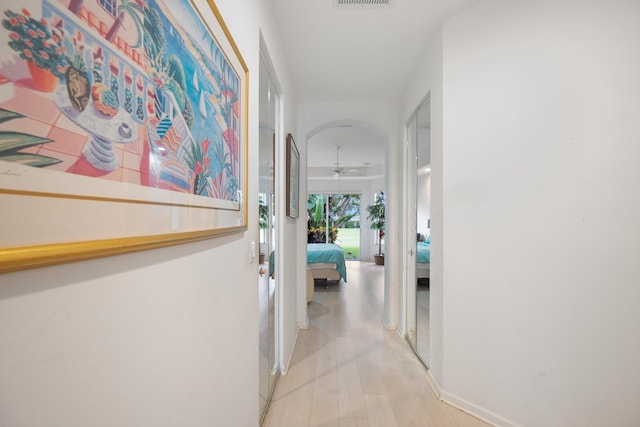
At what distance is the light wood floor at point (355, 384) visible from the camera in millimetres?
1873

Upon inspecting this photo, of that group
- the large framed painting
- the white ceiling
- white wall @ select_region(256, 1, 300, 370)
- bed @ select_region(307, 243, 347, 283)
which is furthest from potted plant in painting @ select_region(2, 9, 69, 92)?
bed @ select_region(307, 243, 347, 283)

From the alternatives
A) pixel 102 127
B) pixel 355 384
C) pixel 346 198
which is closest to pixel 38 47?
pixel 102 127

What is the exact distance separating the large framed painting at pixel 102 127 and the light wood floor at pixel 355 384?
1.67m

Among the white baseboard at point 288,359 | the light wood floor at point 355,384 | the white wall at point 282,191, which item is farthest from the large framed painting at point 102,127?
the white baseboard at point 288,359

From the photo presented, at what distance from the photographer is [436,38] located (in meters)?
2.19

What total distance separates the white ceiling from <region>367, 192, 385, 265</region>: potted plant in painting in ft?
16.5

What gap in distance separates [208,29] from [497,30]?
182 cm

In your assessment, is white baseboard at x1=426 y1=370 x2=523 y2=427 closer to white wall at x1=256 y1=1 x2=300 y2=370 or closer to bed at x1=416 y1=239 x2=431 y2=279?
bed at x1=416 y1=239 x2=431 y2=279

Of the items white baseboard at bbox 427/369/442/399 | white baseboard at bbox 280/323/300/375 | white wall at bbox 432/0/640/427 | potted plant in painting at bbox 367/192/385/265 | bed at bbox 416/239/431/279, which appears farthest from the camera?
potted plant in painting at bbox 367/192/385/265

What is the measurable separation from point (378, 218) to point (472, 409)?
21.3ft

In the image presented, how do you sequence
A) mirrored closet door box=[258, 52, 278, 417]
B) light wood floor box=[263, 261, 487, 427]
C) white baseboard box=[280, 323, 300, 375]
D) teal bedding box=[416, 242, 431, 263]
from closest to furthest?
mirrored closet door box=[258, 52, 278, 417] < light wood floor box=[263, 261, 487, 427] < white baseboard box=[280, 323, 300, 375] < teal bedding box=[416, 242, 431, 263]

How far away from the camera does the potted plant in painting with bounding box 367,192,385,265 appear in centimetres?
816

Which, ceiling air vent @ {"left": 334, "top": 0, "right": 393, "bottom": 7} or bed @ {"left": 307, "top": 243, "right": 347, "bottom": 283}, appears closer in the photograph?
ceiling air vent @ {"left": 334, "top": 0, "right": 393, "bottom": 7}

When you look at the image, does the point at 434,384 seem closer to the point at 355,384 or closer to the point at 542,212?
the point at 355,384
